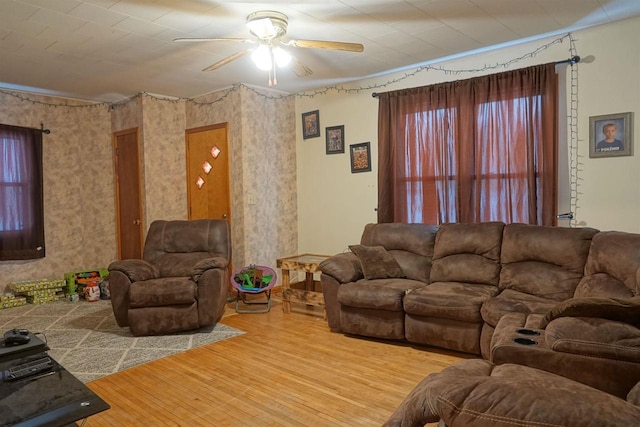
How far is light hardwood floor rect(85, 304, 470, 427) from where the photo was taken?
2.43 m

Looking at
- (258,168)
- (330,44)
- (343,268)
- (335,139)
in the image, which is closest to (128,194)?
(258,168)

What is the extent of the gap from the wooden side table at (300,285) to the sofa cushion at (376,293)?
0.55 metres

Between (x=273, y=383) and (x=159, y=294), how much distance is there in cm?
147

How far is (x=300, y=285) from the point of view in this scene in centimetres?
487

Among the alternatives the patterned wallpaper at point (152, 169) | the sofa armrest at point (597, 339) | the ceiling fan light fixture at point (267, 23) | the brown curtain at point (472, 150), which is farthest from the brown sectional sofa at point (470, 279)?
the ceiling fan light fixture at point (267, 23)

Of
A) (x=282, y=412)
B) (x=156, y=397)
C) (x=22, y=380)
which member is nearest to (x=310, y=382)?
(x=282, y=412)

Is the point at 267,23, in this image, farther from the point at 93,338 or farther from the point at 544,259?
the point at 93,338

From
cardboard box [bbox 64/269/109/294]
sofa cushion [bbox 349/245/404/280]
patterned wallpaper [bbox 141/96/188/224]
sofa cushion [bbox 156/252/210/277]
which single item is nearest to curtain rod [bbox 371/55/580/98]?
sofa cushion [bbox 349/245/404/280]

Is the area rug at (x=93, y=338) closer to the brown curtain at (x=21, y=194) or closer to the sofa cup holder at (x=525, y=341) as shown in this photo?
the brown curtain at (x=21, y=194)

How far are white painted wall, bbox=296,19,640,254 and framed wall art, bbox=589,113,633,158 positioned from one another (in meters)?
0.04

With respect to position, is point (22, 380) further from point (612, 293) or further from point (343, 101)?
point (343, 101)

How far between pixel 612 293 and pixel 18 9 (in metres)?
4.43

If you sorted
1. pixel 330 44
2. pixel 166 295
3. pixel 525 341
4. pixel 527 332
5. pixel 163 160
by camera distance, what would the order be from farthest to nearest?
pixel 163 160 → pixel 166 295 → pixel 330 44 → pixel 527 332 → pixel 525 341

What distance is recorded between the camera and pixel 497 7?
10.2 feet
